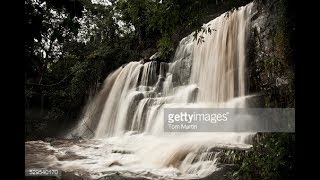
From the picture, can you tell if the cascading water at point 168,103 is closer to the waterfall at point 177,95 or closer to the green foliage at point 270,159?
the waterfall at point 177,95

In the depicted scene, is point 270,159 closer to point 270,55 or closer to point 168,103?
point 168,103

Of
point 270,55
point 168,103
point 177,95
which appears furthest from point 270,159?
Result: point 270,55

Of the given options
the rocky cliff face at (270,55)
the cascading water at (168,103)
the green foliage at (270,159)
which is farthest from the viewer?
the rocky cliff face at (270,55)

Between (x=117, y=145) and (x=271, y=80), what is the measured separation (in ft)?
7.13

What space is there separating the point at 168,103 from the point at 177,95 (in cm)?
28

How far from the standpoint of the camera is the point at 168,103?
3910 millimetres

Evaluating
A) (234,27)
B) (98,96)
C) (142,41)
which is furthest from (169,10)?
(98,96)

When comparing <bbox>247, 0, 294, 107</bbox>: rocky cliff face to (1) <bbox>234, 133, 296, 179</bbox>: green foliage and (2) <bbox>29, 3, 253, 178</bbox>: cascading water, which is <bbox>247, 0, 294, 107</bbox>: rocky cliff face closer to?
(2) <bbox>29, 3, 253, 178</bbox>: cascading water

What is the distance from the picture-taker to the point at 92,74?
239 inches

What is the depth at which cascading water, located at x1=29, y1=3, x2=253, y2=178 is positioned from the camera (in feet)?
11.5

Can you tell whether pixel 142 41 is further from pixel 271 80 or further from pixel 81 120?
pixel 271 80

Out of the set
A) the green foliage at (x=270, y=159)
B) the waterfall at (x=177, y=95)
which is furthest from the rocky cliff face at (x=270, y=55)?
the green foliage at (x=270, y=159)

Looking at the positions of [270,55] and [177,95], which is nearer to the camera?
[177,95]

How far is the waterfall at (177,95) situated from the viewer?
11.7 ft
